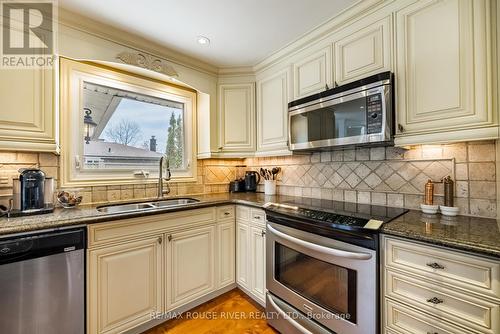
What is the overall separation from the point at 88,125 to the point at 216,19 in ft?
4.72

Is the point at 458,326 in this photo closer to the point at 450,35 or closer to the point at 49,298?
the point at 450,35

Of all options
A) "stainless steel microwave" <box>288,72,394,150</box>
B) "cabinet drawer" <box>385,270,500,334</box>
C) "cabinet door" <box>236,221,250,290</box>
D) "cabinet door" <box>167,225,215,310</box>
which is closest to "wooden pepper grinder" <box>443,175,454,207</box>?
"stainless steel microwave" <box>288,72,394,150</box>

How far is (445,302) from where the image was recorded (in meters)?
1.00

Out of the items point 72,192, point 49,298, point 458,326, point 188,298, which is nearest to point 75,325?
point 49,298

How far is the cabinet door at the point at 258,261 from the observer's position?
6.40ft

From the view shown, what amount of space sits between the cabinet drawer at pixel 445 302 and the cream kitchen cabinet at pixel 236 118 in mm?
1827

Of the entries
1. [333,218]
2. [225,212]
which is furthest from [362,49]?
[225,212]

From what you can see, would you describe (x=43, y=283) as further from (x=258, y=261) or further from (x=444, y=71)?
(x=444, y=71)

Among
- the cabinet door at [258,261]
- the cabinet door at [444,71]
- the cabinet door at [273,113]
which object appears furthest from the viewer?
the cabinet door at [273,113]

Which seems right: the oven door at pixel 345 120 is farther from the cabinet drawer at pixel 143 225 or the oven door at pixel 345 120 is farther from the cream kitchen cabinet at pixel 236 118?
the cabinet drawer at pixel 143 225

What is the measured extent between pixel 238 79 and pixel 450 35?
1.88 meters

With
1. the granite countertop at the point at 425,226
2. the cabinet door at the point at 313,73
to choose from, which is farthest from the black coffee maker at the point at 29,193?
the cabinet door at the point at 313,73

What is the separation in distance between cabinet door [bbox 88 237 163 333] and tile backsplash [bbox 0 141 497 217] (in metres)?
0.69

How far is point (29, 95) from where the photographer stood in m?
1.49
